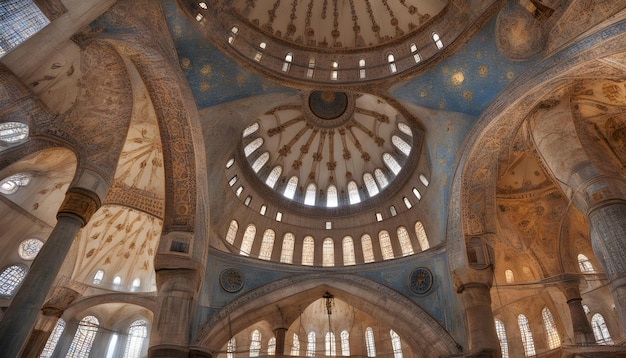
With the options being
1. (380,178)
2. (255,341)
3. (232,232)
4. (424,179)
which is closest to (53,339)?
(255,341)

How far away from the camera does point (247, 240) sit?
58.7ft

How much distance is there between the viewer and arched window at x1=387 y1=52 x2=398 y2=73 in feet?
52.7

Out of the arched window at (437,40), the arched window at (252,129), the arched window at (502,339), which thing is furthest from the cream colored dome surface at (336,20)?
the arched window at (502,339)

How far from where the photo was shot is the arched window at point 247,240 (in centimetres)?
1750

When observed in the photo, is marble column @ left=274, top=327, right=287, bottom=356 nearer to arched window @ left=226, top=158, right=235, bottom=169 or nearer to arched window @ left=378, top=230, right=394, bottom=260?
arched window @ left=378, top=230, right=394, bottom=260

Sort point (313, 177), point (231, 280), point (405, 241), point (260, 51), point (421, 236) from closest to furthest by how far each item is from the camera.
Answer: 1. point (231, 280)
2. point (260, 51)
3. point (421, 236)
4. point (405, 241)
5. point (313, 177)

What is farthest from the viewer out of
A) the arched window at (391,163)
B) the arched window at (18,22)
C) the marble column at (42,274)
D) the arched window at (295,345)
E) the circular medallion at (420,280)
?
the arched window at (391,163)

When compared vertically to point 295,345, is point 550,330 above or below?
above

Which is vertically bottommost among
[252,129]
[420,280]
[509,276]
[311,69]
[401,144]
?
[420,280]

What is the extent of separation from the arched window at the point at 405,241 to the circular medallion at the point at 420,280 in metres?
1.63

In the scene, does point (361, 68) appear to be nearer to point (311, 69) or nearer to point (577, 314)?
point (311, 69)

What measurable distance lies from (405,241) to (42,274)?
44.2 feet

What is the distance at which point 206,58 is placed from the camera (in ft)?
46.4

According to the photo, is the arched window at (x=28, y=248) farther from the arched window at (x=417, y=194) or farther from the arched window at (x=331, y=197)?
the arched window at (x=417, y=194)
